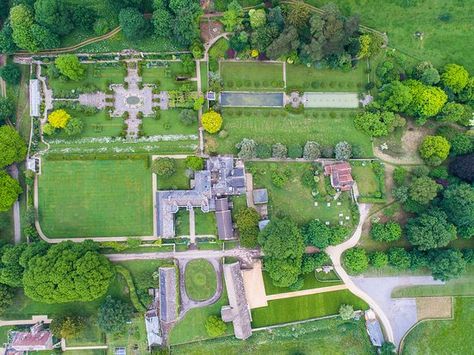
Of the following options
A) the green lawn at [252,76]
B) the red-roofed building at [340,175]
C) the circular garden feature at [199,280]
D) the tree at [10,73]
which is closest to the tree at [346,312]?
the red-roofed building at [340,175]

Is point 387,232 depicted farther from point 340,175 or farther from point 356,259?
point 340,175

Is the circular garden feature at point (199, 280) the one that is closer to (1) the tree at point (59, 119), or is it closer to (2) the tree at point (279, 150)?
(2) the tree at point (279, 150)

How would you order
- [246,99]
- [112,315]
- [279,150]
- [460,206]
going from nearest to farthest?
[112,315]
[460,206]
[279,150]
[246,99]

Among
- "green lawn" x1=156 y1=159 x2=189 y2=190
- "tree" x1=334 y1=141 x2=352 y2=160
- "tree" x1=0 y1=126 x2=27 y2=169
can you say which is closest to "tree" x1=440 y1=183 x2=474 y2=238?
"tree" x1=334 y1=141 x2=352 y2=160

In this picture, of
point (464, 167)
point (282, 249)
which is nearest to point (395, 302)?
point (282, 249)

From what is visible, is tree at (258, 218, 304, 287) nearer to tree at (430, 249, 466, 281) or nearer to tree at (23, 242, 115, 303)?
tree at (430, 249, 466, 281)

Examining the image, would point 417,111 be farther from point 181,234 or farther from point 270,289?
point 181,234

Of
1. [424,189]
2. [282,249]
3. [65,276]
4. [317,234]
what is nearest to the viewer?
[65,276]
